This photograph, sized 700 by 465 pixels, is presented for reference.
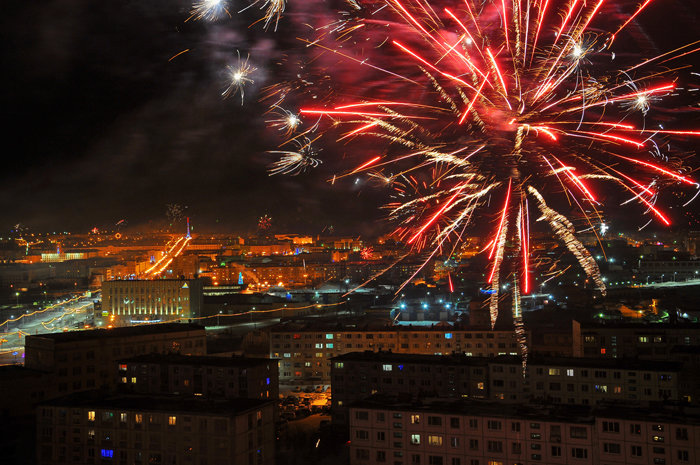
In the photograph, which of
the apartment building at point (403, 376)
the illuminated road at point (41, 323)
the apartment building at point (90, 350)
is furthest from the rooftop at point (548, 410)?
the illuminated road at point (41, 323)

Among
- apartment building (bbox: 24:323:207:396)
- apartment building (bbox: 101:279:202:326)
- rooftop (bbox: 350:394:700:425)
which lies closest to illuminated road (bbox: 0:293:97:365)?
apartment building (bbox: 101:279:202:326)

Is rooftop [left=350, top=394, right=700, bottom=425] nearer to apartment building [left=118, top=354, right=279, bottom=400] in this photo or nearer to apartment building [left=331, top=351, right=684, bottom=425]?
apartment building [left=331, top=351, right=684, bottom=425]

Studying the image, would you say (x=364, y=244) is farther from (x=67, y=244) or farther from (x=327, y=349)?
(x=327, y=349)

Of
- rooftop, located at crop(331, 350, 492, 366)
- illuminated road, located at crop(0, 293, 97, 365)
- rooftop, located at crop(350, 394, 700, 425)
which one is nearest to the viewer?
rooftop, located at crop(350, 394, 700, 425)

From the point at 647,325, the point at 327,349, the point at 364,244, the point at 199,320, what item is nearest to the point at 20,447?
the point at 327,349

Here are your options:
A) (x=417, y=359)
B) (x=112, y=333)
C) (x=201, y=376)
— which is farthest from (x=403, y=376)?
(x=112, y=333)

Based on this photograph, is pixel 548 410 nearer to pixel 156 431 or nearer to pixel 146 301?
pixel 156 431

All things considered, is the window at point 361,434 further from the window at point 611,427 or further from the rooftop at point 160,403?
the window at point 611,427
